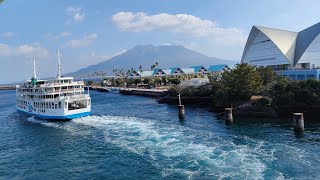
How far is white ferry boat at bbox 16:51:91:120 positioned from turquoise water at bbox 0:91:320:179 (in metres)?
3.18

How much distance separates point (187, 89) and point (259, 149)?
40280mm

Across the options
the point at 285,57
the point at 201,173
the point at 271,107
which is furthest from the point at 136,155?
the point at 285,57

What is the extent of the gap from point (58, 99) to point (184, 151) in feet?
84.7

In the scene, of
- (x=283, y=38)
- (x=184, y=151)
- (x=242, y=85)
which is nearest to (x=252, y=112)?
(x=242, y=85)

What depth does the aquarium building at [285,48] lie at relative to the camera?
79875 millimetres

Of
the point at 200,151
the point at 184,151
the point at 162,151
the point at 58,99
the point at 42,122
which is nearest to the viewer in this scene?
the point at 200,151

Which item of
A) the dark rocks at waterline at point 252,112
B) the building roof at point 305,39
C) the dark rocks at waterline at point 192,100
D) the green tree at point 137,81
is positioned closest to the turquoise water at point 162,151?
the dark rocks at waterline at point 252,112

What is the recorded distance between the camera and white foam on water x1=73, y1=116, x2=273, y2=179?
22.1 meters

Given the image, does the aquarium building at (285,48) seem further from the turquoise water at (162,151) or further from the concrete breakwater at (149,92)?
the turquoise water at (162,151)

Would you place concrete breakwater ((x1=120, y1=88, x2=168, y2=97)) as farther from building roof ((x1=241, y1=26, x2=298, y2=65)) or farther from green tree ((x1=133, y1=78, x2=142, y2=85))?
building roof ((x1=241, y1=26, x2=298, y2=65))

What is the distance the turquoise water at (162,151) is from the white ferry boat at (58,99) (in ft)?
10.4

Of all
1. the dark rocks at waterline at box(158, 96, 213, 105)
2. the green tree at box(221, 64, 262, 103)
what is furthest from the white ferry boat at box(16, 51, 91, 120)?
the dark rocks at waterline at box(158, 96, 213, 105)

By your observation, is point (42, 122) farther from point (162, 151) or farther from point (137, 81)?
point (137, 81)

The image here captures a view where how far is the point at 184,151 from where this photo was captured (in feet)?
89.2
